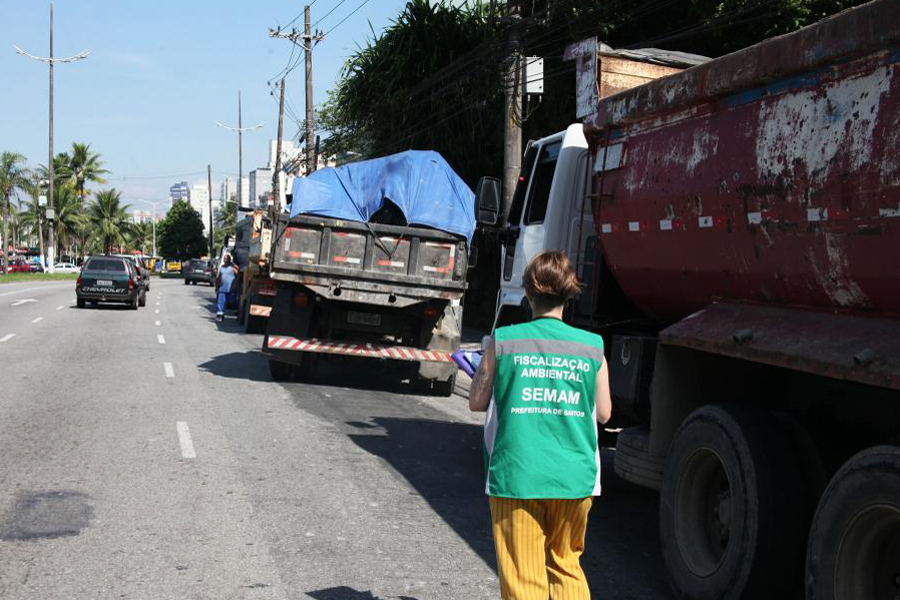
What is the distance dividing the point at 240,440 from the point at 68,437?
5.22ft

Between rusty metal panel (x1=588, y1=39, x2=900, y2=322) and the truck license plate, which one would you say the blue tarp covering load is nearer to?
the truck license plate

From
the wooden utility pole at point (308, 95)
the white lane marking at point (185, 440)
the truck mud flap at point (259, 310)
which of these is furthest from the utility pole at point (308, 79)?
the white lane marking at point (185, 440)

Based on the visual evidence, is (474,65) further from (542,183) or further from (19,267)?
(19,267)

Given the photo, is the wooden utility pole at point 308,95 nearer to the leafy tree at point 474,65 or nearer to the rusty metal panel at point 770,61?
the leafy tree at point 474,65

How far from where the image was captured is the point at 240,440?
9.48m

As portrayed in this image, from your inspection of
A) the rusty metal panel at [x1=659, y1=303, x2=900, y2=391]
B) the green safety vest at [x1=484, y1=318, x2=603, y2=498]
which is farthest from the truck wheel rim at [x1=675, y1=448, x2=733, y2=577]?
the green safety vest at [x1=484, y1=318, x2=603, y2=498]

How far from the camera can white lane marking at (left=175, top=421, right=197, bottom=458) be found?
344 inches

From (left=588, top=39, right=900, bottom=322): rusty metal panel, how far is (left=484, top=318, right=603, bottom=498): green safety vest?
51.2 inches

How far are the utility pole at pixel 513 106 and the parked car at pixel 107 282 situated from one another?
17316mm

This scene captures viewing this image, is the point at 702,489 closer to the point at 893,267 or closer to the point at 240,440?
the point at 893,267

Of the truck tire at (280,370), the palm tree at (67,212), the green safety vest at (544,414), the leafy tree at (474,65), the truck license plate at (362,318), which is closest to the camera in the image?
the green safety vest at (544,414)

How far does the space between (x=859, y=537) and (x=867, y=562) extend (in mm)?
102

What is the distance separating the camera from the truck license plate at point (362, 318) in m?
13.9

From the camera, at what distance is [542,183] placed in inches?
336
